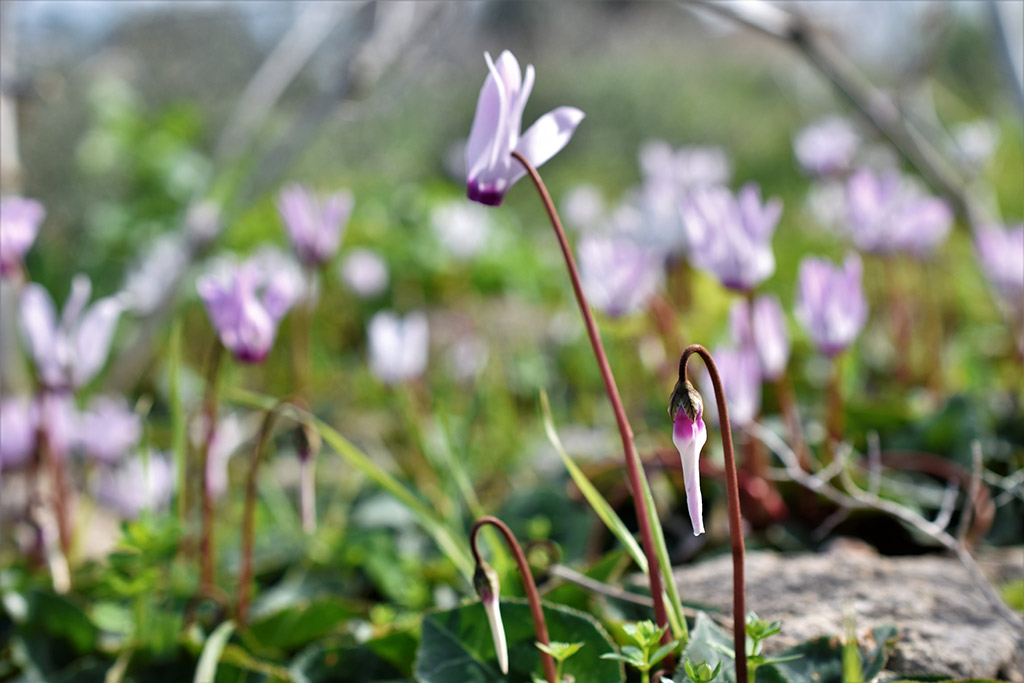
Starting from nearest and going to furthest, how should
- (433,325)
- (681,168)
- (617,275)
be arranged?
(617,275) → (681,168) → (433,325)

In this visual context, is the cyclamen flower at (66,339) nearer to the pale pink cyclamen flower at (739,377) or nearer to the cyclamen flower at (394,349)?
the cyclamen flower at (394,349)

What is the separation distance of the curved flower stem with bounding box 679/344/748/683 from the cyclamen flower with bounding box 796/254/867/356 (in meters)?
0.63

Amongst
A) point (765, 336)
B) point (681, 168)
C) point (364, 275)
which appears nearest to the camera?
point (765, 336)

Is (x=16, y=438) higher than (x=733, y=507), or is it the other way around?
(x=733, y=507)

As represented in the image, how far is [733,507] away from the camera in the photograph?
32.9 inches

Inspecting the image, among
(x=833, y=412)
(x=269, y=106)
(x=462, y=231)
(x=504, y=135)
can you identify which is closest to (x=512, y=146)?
(x=504, y=135)

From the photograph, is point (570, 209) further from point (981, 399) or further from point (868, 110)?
point (981, 399)

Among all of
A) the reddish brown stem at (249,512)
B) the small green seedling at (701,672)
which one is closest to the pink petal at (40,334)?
the reddish brown stem at (249,512)

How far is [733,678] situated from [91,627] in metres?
0.93

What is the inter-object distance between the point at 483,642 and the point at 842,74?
1688 millimetres

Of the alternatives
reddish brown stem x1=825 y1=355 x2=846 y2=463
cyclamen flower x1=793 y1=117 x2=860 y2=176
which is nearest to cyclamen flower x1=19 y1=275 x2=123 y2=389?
reddish brown stem x1=825 y1=355 x2=846 y2=463

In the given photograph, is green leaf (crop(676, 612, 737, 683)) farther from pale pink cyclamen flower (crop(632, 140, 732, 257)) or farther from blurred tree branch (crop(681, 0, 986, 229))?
blurred tree branch (crop(681, 0, 986, 229))

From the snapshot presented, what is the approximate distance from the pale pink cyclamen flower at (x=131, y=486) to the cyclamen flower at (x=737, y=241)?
42.1 inches

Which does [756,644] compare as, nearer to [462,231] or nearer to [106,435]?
[106,435]
